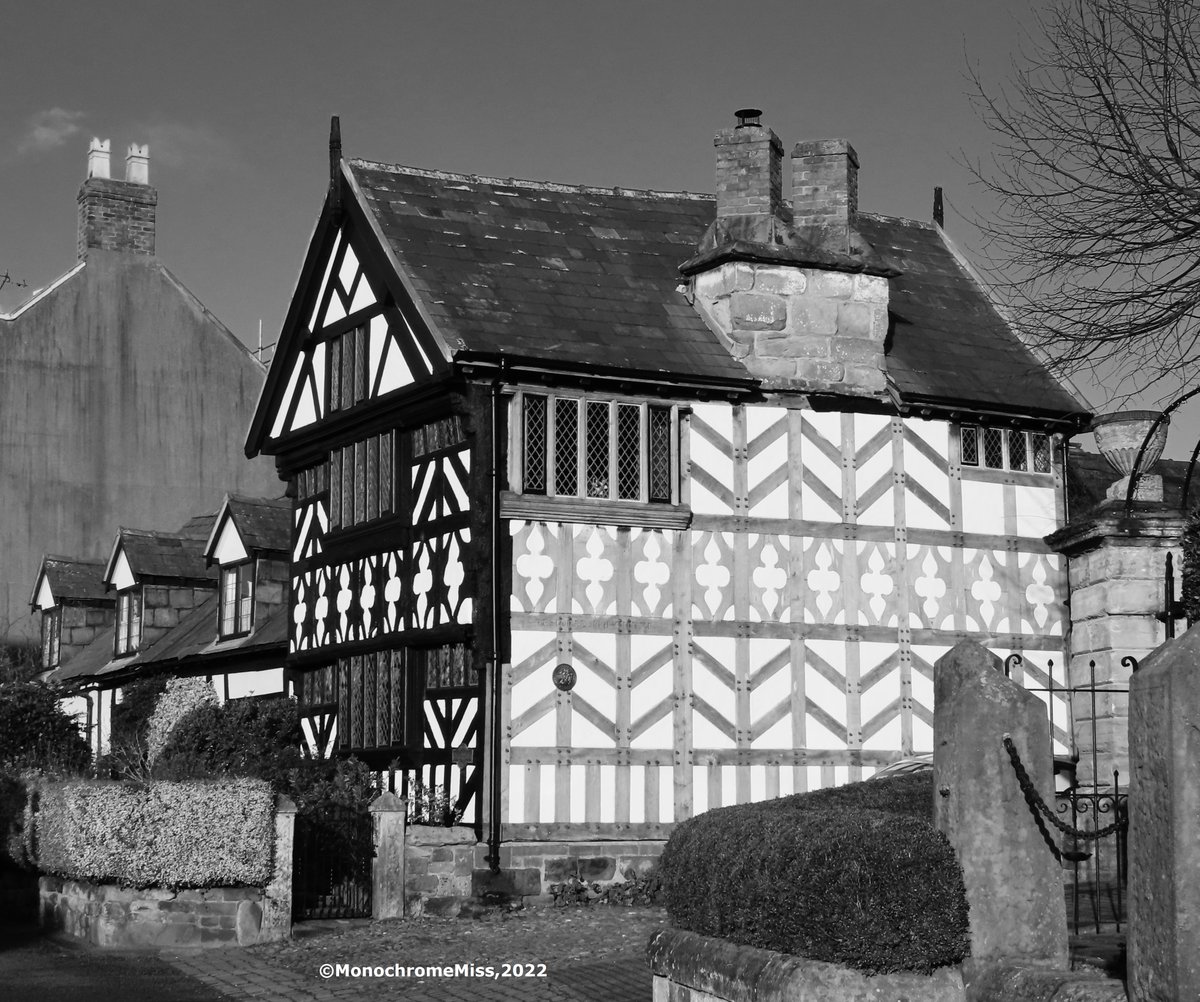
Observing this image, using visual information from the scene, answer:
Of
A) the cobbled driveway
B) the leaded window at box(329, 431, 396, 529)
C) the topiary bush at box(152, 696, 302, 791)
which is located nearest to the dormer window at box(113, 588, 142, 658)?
the topiary bush at box(152, 696, 302, 791)

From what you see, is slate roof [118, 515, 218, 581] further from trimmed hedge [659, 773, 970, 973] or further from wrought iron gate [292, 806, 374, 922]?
trimmed hedge [659, 773, 970, 973]

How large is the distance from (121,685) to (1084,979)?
22685 millimetres

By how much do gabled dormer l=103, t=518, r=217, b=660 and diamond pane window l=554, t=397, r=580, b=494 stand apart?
12257 mm

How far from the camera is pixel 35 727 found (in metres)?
24.0

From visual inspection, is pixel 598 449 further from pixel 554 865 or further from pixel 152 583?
pixel 152 583

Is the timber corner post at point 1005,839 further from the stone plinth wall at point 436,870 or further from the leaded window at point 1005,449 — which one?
the leaded window at point 1005,449

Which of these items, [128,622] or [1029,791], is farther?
[128,622]

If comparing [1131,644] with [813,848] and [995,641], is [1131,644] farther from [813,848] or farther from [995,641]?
[813,848]

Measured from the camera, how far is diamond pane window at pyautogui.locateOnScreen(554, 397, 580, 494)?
61.3ft

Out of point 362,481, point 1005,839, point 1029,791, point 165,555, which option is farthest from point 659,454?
point 165,555

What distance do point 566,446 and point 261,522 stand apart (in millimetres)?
8283

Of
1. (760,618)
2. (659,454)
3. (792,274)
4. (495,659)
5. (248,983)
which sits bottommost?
(248,983)

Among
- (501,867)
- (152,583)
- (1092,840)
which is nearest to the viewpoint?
(1092,840)

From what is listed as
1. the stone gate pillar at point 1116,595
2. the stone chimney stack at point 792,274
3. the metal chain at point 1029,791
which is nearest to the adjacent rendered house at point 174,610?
the stone chimney stack at point 792,274
